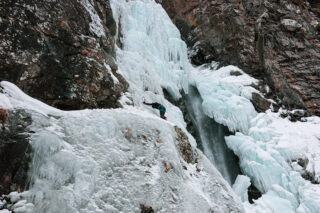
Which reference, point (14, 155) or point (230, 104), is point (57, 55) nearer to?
point (14, 155)

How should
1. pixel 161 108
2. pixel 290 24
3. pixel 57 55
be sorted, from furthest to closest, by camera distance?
pixel 290 24 < pixel 161 108 < pixel 57 55

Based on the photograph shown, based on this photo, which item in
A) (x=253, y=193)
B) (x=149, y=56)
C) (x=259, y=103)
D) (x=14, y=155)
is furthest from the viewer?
(x=259, y=103)

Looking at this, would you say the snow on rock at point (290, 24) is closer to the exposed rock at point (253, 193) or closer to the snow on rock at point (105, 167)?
the exposed rock at point (253, 193)

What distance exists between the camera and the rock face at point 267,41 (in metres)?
12.2

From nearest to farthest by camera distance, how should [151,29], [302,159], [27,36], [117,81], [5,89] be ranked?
[5,89] → [27,36] → [117,81] → [302,159] → [151,29]

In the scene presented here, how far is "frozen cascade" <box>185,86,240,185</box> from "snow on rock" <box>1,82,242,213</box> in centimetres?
481

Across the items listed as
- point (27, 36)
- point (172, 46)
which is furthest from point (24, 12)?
point (172, 46)

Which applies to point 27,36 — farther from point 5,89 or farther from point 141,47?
point 141,47

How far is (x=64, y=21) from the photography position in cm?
538

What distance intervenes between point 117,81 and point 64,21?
6.68ft

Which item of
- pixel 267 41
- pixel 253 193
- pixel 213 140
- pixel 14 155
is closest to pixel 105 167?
pixel 14 155

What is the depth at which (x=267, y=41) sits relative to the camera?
13461 mm

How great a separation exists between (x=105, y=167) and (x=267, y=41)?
1365cm

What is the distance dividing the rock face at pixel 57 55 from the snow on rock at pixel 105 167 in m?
0.78
